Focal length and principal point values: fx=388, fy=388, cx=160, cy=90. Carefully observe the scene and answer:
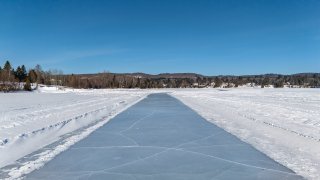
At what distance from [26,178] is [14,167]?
3.18 feet

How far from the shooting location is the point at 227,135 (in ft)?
33.6

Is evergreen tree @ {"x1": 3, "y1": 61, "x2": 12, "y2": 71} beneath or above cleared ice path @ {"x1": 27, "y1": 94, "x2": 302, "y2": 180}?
above

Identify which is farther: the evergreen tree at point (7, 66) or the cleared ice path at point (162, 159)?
the evergreen tree at point (7, 66)

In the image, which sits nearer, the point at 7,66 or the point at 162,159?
the point at 162,159

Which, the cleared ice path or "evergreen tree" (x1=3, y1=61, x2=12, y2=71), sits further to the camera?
"evergreen tree" (x1=3, y1=61, x2=12, y2=71)

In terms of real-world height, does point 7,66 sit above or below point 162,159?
above

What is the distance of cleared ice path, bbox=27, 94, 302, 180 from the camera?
225 inches

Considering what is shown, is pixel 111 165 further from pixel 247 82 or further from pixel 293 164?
pixel 247 82

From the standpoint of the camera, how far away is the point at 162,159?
6.93 meters

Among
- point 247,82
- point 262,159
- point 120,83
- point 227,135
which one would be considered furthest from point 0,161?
point 247,82

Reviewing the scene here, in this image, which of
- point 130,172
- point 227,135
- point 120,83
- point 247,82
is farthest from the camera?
point 247,82

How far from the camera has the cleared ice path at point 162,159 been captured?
5715 mm

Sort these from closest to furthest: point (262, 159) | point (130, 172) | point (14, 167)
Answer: point (130, 172) → point (14, 167) → point (262, 159)

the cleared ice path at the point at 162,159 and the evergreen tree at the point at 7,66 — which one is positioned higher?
the evergreen tree at the point at 7,66
